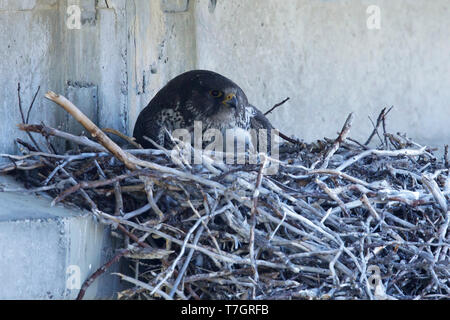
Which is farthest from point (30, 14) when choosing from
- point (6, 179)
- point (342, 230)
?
point (342, 230)

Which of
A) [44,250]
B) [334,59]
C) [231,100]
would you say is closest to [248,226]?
[44,250]

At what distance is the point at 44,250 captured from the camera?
3594 mm

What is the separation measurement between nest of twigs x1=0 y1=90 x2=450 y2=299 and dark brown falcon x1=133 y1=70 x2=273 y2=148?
674mm

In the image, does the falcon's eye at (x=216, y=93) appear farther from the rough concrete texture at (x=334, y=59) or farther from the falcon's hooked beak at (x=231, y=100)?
the rough concrete texture at (x=334, y=59)

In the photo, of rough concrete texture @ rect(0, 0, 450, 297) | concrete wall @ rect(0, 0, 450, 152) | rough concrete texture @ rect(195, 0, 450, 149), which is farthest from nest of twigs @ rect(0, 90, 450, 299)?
rough concrete texture @ rect(195, 0, 450, 149)

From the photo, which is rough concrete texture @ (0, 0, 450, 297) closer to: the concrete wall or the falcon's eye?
the concrete wall

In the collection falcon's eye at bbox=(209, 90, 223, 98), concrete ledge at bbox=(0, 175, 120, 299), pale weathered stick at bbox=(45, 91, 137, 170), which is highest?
falcon's eye at bbox=(209, 90, 223, 98)

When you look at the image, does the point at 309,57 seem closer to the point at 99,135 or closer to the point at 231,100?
the point at 231,100

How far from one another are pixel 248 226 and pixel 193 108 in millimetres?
1300

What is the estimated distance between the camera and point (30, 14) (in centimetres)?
464

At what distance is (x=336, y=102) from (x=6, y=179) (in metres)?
2.59

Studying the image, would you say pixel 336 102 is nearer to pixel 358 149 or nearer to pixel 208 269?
pixel 358 149

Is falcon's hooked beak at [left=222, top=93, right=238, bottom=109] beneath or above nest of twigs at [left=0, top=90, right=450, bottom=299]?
above

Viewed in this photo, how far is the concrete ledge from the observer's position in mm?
3516
